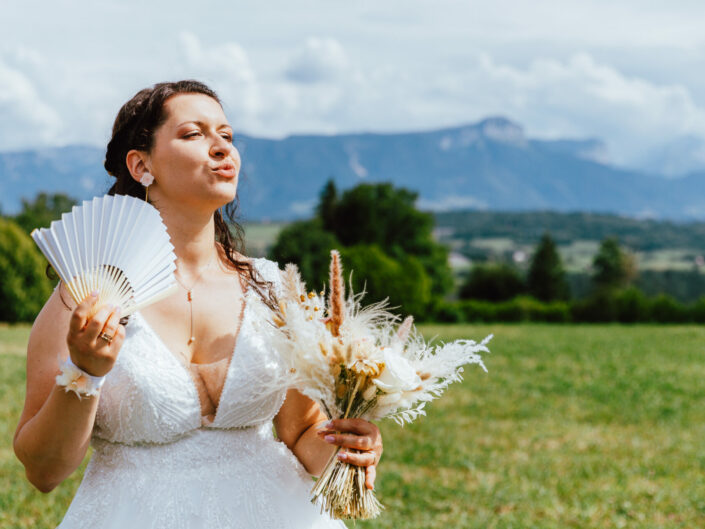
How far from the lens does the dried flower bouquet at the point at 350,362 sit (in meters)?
2.44

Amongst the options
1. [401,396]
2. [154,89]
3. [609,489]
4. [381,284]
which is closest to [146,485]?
[401,396]

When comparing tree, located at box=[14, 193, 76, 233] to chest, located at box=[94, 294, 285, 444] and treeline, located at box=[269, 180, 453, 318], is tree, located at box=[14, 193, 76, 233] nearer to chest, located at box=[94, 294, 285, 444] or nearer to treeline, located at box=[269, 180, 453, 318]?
treeline, located at box=[269, 180, 453, 318]

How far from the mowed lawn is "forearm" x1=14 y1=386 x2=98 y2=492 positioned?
4.80 meters

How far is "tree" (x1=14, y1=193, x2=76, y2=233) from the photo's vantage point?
251 feet

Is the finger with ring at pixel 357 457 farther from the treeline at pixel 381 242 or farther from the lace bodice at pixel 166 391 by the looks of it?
the treeline at pixel 381 242

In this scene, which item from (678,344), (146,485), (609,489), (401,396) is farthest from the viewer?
(678,344)

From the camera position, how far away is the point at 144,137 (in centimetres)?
288

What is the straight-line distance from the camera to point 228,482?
2.85 meters

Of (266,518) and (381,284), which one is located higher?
(266,518)

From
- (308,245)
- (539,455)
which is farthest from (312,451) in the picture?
(308,245)

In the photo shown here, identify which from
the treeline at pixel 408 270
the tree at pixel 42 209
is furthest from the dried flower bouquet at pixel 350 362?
the tree at pixel 42 209

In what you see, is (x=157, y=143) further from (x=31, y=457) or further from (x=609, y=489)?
(x=609, y=489)

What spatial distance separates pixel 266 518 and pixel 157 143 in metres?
1.46

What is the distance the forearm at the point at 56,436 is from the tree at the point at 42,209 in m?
76.2
